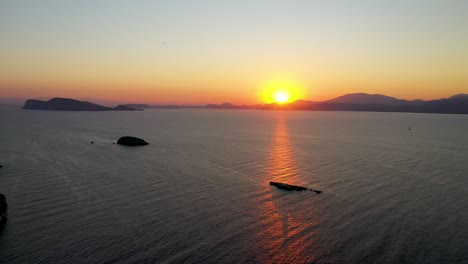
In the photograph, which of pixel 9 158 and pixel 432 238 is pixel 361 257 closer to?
pixel 432 238

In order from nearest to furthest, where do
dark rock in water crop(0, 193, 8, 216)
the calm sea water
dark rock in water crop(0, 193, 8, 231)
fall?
the calm sea water
dark rock in water crop(0, 193, 8, 231)
dark rock in water crop(0, 193, 8, 216)

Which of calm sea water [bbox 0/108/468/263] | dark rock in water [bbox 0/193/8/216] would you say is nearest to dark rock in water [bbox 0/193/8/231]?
dark rock in water [bbox 0/193/8/216]

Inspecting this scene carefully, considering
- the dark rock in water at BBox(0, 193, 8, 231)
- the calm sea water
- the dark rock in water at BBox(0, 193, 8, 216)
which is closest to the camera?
the calm sea water

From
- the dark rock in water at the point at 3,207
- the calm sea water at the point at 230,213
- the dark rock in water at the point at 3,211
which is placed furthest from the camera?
the dark rock in water at the point at 3,207

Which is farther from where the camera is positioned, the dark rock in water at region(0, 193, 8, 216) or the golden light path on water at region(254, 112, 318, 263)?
the dark rock in water at region(0, 193, 8, 216)

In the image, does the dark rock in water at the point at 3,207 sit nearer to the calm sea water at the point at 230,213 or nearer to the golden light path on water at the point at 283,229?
the calm sea water at the point at 230,213

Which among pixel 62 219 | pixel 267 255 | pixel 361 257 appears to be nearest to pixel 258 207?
pixel 267 255

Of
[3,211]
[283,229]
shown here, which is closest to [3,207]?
[3,211]

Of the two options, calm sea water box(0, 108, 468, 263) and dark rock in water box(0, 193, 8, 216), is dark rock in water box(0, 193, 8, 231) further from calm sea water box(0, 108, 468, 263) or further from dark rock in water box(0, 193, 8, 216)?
calm sea water box(0, 108, 468, 263)

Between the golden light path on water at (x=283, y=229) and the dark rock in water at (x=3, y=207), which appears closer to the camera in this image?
the golden light path on water at (x=283, y=229)

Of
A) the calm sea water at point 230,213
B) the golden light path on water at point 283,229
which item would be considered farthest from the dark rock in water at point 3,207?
the golden light path on water at point 283,229

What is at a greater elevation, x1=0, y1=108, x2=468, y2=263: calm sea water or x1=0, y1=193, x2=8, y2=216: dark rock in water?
x1=0, y1=193, x2=8, y2=216: dark rock in water
